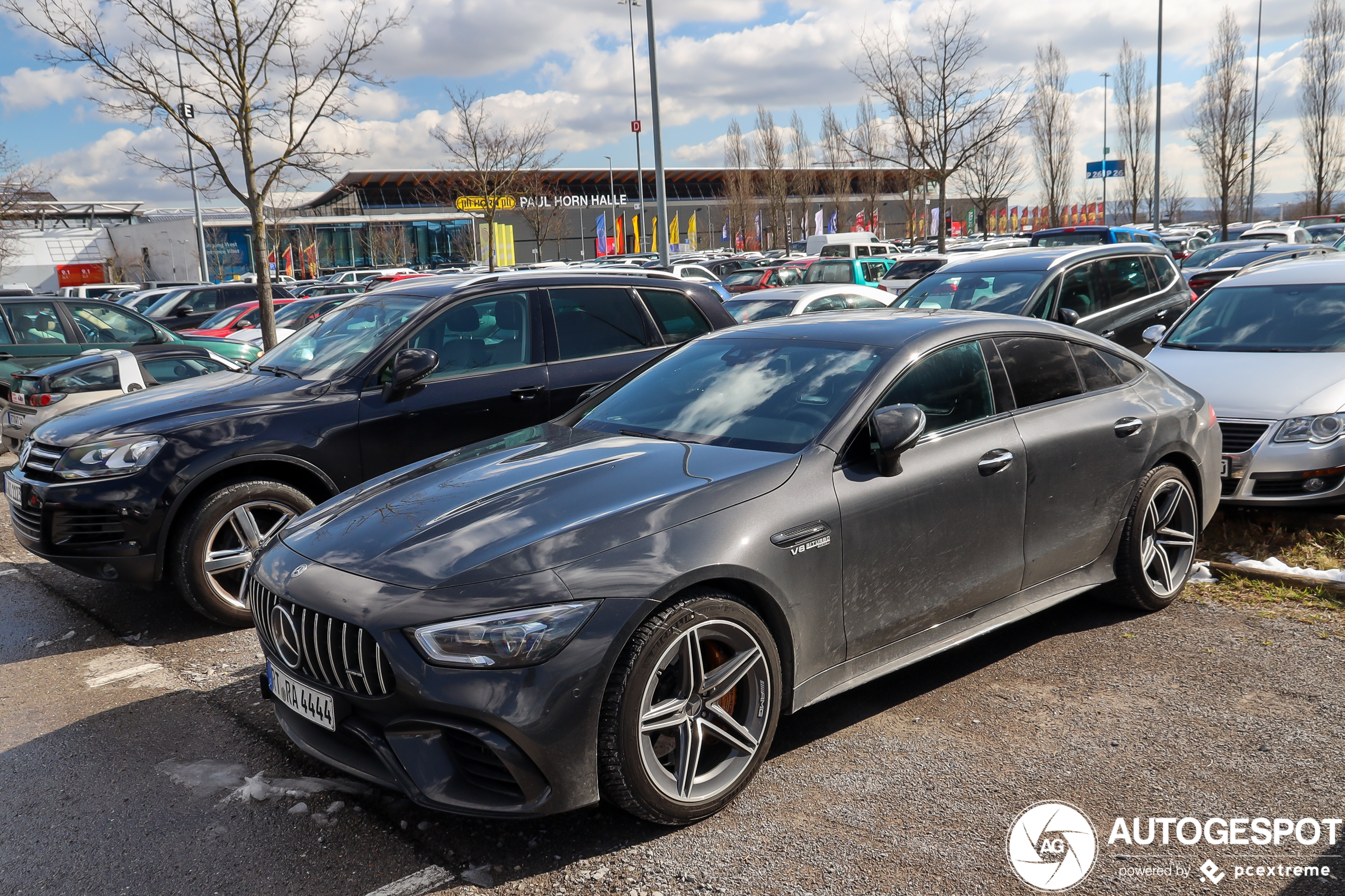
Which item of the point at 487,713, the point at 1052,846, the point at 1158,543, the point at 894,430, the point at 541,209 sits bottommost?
the point at 1052,846

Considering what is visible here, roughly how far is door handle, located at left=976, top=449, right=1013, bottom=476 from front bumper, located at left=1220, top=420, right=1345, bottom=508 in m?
2.39

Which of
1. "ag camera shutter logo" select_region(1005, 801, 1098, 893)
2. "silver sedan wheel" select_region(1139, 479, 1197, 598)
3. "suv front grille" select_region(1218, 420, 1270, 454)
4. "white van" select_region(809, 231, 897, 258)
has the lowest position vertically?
"ag camera shutter logo" select_region(1005, 801, 1098, 893)

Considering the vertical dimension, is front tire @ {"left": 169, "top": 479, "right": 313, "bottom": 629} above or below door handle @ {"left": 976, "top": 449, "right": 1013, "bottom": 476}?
below

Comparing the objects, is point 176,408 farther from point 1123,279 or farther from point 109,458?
point 1123,279

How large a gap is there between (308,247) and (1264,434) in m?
56.0

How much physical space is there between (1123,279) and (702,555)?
27.0ft

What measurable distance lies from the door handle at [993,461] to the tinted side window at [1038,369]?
0.36m

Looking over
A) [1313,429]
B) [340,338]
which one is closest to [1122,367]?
[1313,429]

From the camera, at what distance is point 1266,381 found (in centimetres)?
634

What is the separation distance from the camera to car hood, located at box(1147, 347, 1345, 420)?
6.01 meters

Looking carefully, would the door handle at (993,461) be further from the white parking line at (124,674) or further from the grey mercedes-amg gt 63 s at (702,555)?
the white parking line at (124,674)

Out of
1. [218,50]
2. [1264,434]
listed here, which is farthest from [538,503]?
[218,50]

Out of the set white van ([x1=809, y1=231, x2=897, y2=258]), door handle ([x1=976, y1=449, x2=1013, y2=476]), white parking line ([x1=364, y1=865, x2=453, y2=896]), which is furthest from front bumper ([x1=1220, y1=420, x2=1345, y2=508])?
white van ([x1=809, y1=231, x2=897, y2=258])

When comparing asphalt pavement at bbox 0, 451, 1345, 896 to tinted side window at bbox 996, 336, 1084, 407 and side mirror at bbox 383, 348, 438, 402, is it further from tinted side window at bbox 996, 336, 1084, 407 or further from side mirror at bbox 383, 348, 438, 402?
side mirror at bbox 383, 348, 438, 402
